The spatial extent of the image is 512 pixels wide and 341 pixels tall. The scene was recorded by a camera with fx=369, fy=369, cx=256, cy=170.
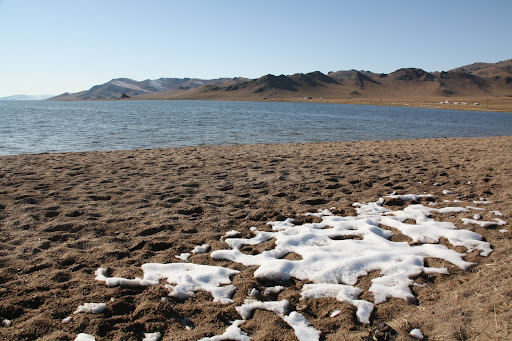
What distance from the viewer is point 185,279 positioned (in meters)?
4.05

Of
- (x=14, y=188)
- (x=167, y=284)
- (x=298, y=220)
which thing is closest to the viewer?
(x=167, y=284)

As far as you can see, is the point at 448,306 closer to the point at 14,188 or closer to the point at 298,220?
the point at 298,220

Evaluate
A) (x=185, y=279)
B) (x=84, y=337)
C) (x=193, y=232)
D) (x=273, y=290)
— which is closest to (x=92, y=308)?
(x=84, y=337)

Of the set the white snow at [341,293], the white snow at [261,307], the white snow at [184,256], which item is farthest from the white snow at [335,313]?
the white snow at [184,256]

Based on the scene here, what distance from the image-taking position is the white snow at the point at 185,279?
380cm

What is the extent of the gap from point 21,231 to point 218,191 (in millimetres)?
3644

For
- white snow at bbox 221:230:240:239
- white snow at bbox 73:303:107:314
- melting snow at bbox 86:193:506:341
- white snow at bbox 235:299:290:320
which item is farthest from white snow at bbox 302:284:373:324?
white snow at bbox 73:303:107:314

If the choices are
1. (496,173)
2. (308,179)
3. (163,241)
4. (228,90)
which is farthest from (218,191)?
(228,90)

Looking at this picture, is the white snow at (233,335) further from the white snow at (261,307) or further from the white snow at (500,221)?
the white snow at (500,221)

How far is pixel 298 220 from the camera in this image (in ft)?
19.7

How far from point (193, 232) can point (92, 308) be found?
87.0 inches

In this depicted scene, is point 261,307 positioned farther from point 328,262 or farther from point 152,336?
point 328,262

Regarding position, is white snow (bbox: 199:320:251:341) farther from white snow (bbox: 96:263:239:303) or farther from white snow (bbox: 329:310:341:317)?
white snow (bbox: 329:310:341:317)

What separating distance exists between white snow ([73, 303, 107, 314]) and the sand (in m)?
0.06
